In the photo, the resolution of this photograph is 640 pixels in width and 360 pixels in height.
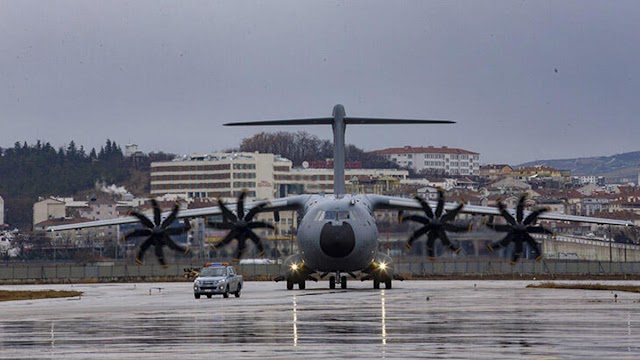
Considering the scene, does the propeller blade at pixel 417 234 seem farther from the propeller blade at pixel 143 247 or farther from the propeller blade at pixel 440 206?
the propeller blade at pixel 143 247

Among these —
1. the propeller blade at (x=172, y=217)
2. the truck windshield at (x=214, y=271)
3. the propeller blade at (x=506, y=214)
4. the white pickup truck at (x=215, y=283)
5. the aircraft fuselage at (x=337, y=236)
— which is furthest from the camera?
the propeller blade at (x=172, y=217)

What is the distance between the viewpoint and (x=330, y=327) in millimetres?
31328

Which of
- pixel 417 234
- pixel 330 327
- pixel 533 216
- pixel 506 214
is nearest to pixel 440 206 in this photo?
pixel 417 234

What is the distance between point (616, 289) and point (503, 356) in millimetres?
33426

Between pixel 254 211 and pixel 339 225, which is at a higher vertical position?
pixel 254 211

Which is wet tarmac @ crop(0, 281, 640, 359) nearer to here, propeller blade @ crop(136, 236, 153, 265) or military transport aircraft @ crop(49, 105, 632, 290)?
military transport aircraft @ crop(49, 105, 632, 290)

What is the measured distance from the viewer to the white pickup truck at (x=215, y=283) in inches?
1991

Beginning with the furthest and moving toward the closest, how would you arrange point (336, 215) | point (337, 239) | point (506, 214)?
point (506, 214), point (336, 215), point (337, 239)

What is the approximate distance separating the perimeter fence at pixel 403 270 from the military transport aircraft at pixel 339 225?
74.3 feet

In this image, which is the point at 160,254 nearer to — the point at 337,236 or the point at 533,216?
the point at 337,236

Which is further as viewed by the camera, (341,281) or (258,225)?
(258,225)

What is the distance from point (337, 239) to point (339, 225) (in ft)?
2.39

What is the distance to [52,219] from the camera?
7259 inches

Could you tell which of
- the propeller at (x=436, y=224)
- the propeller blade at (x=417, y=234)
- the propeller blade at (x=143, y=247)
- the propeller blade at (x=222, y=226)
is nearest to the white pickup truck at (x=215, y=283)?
the propeller blade at (x=222, y=226)
